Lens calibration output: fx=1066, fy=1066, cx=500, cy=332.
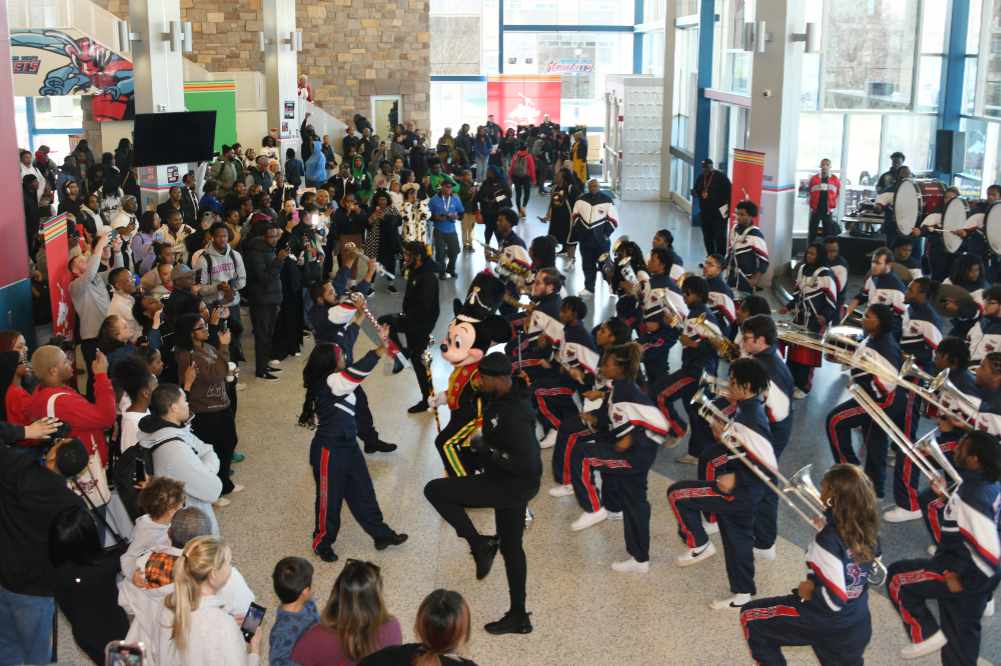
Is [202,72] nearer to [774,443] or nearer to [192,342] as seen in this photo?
[192,342]

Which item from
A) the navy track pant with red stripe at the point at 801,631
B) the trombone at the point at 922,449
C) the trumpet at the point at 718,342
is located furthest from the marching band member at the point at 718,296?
the navy track pant with red stripe at the point at 801,631

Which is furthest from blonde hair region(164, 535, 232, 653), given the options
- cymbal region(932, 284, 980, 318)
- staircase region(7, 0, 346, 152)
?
staircase region(7, 0, 346, 152)

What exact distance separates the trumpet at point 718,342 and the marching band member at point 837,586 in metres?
3.27

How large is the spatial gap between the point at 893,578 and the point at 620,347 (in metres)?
1.92

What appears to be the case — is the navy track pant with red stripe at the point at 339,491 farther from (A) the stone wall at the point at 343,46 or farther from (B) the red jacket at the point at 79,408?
(A) the stone wall at the point at 343,46

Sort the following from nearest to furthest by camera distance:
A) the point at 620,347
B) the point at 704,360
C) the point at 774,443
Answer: the point at 620,347
the point at 774,443
the point at 704,360

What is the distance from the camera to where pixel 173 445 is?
5.25 metres

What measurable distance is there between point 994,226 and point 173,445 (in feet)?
32.8

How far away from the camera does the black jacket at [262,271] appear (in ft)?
32.2

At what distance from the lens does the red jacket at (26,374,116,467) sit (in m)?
5.79

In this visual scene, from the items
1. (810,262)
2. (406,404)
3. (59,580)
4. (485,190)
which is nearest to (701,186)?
(485,190)

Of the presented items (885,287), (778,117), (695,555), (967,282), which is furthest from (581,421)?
(778,117)

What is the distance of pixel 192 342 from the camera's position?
6793mm

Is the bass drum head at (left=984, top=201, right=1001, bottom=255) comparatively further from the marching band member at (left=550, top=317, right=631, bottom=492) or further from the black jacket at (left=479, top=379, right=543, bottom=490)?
the black jacket at (left=479, top=379, right=543, bottom=490)
